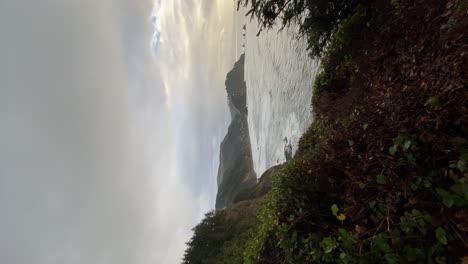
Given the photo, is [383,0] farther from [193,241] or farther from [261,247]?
[193,241]

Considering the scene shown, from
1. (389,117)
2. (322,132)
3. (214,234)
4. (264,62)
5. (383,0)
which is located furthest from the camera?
(264,62)

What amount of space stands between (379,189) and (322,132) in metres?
4.70

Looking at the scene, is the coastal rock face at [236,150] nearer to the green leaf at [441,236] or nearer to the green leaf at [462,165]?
the green leaf at [462,165]

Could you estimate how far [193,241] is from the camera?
69.2 feet

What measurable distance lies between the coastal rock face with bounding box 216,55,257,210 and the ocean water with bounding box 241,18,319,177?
12.2 meters

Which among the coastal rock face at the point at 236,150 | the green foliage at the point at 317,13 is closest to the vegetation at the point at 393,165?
the green foliage at the point at 317,13

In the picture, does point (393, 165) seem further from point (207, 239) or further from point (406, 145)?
point (207, 239)

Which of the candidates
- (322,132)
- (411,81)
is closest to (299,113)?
(322,132)

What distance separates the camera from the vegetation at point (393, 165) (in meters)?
3.33

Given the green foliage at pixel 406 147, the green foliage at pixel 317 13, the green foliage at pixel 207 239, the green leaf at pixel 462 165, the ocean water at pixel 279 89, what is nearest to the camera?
the green leaf at pixel 462 165

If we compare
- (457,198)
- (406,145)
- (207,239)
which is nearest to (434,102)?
(406,145)

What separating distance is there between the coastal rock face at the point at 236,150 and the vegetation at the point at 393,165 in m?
42.0

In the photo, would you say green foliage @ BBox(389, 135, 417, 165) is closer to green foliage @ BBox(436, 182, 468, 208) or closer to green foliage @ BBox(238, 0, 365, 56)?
green foliage @ BBox(436, 182, 468, 208)

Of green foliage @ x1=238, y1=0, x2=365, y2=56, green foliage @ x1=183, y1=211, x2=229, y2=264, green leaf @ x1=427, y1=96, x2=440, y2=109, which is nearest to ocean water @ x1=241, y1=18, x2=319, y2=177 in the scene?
green foliage @ x1=183, y1=211, x2=229, y2=264
